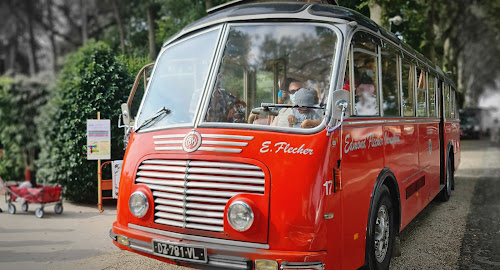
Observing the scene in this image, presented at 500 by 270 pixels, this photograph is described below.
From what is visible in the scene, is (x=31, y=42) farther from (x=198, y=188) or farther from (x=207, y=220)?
(x=207, y=220)

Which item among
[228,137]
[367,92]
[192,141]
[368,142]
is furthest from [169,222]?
[367,92]

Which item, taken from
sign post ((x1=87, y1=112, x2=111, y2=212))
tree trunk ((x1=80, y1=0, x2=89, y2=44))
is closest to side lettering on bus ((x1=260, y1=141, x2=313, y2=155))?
sign post ((x1=87, y1=112, x2=111, y2=212))

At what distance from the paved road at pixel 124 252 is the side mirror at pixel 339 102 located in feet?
8.13

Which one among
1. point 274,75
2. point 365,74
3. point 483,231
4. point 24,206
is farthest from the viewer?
point 24,206

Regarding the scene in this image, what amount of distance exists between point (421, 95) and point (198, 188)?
15.4ft

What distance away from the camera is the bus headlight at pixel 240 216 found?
3895mm

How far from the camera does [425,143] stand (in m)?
7.50

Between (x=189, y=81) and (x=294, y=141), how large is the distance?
4.59ft

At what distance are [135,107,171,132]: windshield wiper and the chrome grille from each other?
0.62m

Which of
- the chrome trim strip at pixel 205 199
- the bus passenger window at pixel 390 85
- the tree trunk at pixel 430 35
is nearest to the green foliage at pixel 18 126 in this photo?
the chrome trim strip at pixel 205 199

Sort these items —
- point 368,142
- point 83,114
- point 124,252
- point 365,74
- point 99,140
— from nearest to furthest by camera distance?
point 368,142 → point 365,74 → point 124,252 → point 99,140 → point 83,114

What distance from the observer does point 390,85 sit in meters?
5.71

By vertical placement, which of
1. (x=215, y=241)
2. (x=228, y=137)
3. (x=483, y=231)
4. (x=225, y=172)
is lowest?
(x=483, y=231)

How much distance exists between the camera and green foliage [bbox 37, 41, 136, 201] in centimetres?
977
